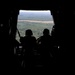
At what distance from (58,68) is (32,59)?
2.40ft

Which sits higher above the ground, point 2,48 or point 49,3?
point 49,3

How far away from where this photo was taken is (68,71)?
6.82 m

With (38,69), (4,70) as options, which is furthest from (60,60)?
(4,70)

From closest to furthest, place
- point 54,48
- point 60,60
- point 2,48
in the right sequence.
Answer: point 2,48 → point 60,60 → point 54,48

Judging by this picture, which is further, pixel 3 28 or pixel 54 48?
pixel 54 48

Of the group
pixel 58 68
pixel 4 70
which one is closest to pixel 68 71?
pixel 58 68

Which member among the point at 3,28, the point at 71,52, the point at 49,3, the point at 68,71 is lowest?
the point at 68,71

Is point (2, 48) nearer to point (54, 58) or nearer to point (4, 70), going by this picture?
point (4, 70)

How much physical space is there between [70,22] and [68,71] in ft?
4.07

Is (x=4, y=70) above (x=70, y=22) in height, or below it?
below

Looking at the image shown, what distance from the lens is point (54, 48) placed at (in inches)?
305

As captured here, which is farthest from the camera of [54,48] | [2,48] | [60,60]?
[54,48]

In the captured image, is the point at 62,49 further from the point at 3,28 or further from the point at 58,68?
the point at 3,28

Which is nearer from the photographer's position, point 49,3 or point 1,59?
point 1,59
